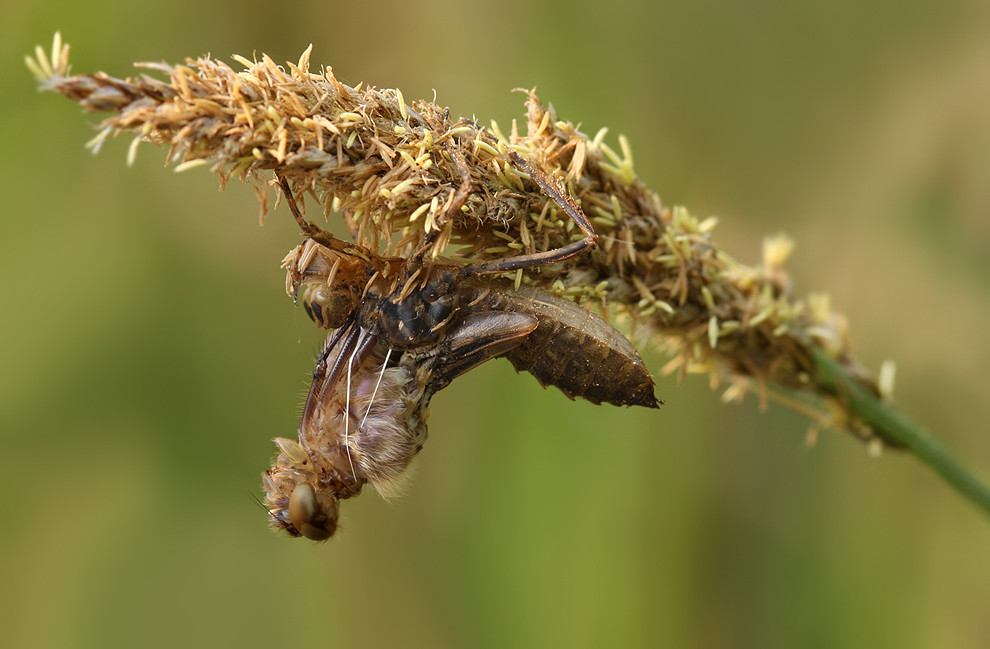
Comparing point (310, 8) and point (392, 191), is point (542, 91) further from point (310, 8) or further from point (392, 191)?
point (392, 191)

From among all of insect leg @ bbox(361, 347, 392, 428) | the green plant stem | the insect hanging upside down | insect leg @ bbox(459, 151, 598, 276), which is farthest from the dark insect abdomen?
the green plant stem

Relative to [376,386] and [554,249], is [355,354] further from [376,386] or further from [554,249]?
[554,249]

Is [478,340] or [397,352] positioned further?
[397,352]

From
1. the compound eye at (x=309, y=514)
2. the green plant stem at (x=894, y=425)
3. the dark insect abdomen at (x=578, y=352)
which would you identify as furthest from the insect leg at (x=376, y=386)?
the green plant stem at (x=894, y=425)

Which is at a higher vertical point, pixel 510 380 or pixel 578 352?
pixel 510 380

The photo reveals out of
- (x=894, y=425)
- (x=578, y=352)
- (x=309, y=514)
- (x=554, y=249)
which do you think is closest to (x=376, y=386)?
(x=309, y=514)

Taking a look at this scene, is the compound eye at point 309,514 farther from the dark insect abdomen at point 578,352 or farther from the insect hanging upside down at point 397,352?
the dark insect abdomen at point 578,352

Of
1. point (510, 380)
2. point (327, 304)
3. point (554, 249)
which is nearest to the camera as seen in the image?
point (554, 249)
